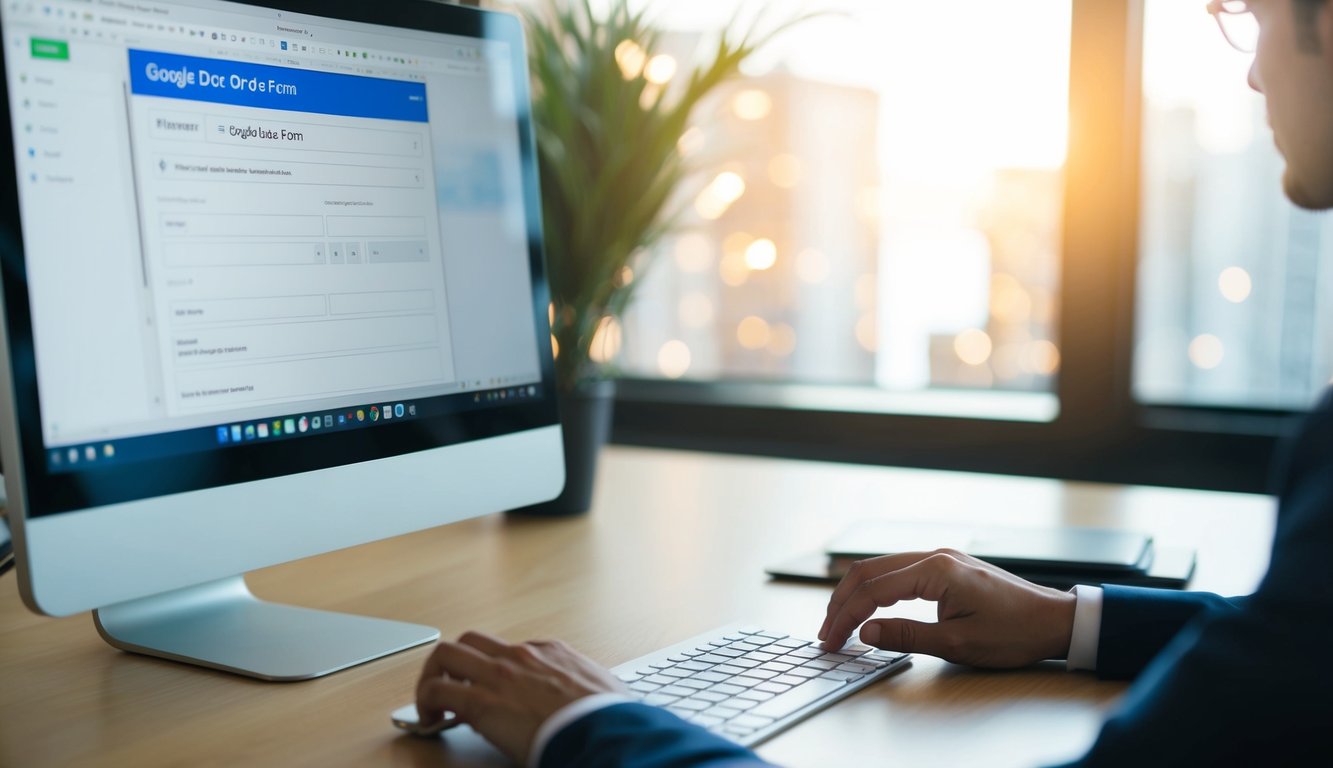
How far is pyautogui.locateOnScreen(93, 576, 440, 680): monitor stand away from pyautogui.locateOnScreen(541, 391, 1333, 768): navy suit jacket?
353 millimetres

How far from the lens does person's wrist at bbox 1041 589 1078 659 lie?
935 mm

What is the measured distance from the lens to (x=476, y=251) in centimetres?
114

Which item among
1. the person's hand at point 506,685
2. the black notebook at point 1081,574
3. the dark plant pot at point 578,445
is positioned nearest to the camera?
the person's hand at point 506,685

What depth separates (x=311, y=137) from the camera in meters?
0.99

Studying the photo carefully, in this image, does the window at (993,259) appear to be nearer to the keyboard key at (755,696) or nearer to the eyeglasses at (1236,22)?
the eyeglasses at (1236,22)

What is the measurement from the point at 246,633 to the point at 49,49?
49cm

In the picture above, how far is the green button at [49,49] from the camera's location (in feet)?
2.64

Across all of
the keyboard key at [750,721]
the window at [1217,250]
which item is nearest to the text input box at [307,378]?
the keyboard key at [750,721]

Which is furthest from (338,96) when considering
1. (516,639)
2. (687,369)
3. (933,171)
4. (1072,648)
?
(687,369)

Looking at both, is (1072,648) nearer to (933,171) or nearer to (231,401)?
(231,401)

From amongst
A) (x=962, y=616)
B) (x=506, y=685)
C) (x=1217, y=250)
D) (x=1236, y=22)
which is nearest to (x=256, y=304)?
(x=506, y=685)

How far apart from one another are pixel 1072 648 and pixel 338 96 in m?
0.76

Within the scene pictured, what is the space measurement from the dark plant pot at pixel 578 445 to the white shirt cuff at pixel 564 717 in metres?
0.77

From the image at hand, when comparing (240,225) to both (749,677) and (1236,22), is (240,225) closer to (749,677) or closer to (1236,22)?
(749,677)
